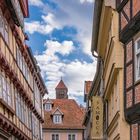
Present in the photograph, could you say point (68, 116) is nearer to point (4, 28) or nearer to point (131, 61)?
point (4, 28)

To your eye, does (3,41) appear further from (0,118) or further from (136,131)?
(136,131)

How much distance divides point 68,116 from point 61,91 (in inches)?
841

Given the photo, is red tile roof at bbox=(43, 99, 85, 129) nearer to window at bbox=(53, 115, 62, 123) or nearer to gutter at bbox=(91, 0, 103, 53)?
window at bbox=(53, 115, 62, 123)

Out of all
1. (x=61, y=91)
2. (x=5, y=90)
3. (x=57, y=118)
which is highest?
(x=61, y=91)

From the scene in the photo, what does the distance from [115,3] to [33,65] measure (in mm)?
18257

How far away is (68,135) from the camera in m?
61.7

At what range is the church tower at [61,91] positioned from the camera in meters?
83.6

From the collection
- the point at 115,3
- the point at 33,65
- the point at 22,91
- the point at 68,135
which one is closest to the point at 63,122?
the point at 68,135

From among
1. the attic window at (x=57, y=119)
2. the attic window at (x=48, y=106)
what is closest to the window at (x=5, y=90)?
the attic window at (x=57, y=119)

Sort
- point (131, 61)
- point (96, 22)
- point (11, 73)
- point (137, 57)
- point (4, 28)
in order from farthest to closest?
point (11, 73), point (96, 22), point (4, 28), point (131, 61), point (137, 57)

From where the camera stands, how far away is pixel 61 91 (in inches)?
3342

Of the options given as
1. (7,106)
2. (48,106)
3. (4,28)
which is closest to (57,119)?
(48,106)

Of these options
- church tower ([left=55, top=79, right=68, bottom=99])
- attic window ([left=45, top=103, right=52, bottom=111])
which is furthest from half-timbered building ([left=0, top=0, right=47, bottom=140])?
church tower ([left=55, top=79, right=68, bottom=99])

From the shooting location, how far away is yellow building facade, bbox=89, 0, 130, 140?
13.8 meters
